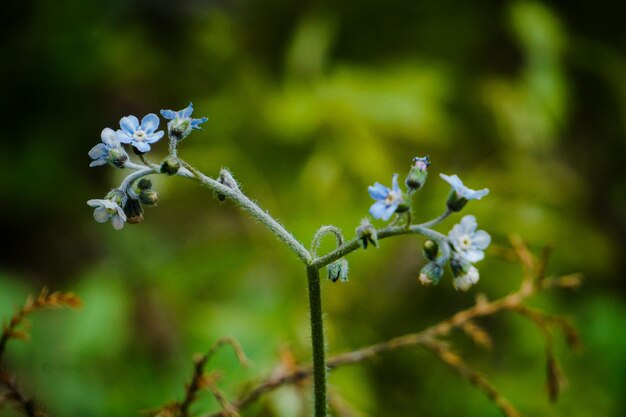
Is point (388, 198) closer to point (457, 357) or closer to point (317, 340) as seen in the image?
point (317, 340)

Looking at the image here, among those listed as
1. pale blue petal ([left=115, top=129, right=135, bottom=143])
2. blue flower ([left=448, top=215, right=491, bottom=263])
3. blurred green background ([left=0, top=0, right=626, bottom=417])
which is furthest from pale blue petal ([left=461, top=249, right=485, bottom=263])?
blurred green background ([left=0, top=0, right=626, bottom=417])

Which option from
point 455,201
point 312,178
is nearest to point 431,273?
point 455,201

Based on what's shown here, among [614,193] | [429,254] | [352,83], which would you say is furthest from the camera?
[614,193]

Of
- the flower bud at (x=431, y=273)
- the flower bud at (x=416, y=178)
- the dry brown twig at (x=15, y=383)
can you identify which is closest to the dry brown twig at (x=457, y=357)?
the dry brown twig at (x=15, y=383)

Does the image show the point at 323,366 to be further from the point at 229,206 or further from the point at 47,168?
the point at 47,168

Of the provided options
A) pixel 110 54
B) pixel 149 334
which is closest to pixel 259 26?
pixel 110 54

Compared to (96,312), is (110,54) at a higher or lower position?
higher

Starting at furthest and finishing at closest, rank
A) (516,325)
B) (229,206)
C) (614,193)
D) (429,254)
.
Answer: (229,206), (614,193), (516,325), (429,254)
